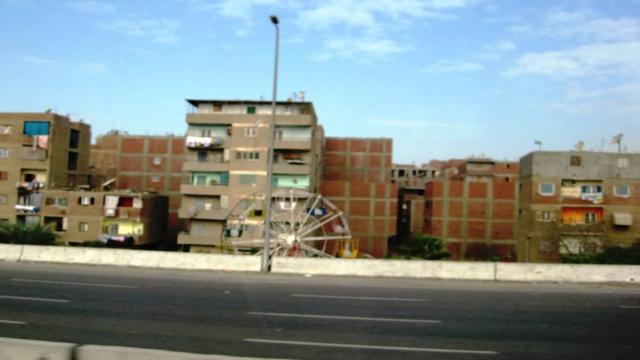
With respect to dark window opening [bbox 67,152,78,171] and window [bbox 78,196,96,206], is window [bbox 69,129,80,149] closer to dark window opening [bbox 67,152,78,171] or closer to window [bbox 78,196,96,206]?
dark window opening [bbox 67,152,78,171]

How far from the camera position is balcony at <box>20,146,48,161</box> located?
62.8m

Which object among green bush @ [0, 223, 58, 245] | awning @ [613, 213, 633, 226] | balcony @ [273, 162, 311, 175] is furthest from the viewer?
balcony @ [273, 162, 311, 175]

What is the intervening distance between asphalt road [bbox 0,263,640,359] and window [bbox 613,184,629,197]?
43.3 metres

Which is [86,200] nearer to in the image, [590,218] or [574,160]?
[574,160]

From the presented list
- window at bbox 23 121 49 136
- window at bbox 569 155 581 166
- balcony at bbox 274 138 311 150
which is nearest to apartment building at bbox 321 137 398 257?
balcony at bbox 274 138 311 150

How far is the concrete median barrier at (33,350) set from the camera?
4.97 metres

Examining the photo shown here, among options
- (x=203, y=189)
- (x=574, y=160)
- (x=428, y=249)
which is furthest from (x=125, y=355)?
(x=574, y=160)

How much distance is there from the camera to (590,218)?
5775 cm

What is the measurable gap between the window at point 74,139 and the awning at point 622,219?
5943cm

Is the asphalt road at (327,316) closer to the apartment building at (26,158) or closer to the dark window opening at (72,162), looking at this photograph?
the apartment building at (26,158)

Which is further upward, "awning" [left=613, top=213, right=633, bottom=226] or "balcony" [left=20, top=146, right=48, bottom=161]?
"balcony" [left=20, top=146, right=48, bottom=161]

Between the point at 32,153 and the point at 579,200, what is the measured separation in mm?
57680

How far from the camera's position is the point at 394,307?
13445 millimetres

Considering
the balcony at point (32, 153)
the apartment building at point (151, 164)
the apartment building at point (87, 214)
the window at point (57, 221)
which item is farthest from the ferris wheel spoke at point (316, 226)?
the apartment building at point (151, 164)
